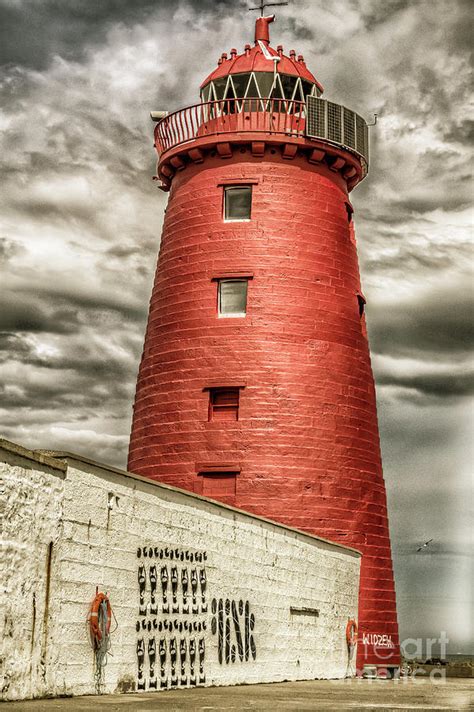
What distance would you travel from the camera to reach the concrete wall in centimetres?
1311

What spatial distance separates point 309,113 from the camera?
87.4ft

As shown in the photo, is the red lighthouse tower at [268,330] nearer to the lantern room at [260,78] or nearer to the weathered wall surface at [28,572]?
the lantern room at [260,78]

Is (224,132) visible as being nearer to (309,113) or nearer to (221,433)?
(309,113)

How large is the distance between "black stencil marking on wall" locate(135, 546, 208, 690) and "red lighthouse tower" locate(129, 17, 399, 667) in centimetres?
679

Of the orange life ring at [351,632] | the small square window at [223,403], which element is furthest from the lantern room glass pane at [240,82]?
the orange life ring at [351,632]

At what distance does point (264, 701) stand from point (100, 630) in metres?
2.53

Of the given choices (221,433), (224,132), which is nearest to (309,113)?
(224,132)

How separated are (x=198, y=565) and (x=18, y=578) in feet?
17.9

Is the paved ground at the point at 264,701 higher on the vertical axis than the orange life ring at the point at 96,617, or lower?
lower

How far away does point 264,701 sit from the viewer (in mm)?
13555

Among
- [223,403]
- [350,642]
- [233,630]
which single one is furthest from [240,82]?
[233,630]

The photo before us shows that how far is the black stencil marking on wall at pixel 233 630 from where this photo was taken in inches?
726

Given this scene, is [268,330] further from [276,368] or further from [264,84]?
[264,84]

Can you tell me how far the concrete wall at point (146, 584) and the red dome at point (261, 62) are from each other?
1219 centimetres
